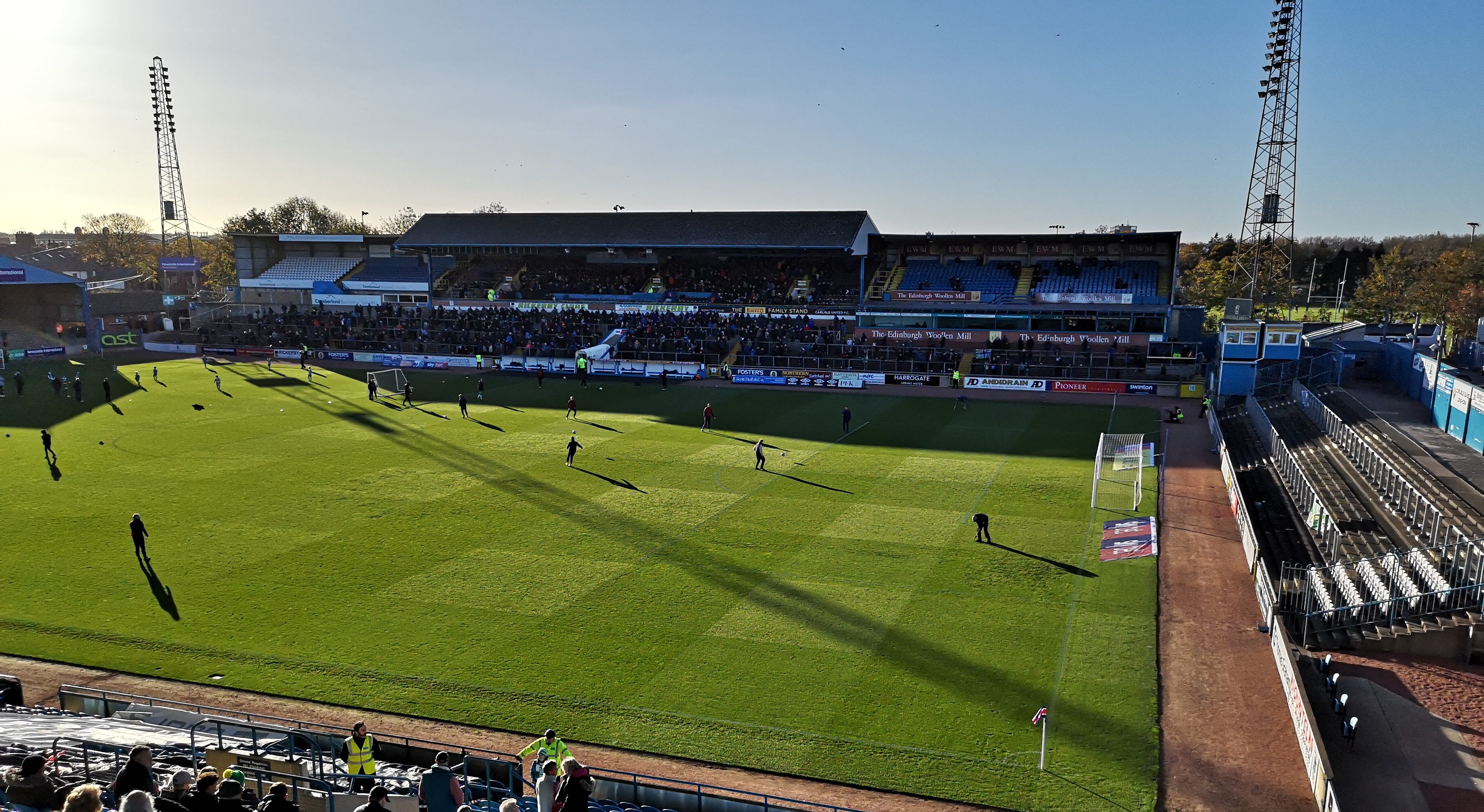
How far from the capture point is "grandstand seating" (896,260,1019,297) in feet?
207

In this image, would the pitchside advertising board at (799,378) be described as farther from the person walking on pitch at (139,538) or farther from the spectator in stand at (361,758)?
the spectator in stand at (361,758)

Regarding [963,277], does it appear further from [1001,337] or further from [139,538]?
[139,538]

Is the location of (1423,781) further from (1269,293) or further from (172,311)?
(172,311)

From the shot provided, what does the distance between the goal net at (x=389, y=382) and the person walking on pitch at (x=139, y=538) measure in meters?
27.5

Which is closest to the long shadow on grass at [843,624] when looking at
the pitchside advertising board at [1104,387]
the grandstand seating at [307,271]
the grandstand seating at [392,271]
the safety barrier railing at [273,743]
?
the safety barrier railing at [273,743]

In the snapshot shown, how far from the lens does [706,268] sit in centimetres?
7375

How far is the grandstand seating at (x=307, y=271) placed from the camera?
3201 inches

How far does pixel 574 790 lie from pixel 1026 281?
59747 millimetres

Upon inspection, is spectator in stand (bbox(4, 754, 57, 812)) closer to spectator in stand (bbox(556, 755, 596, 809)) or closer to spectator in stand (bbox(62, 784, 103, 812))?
spectator in stand (bbox(62, 784, 103, 812))

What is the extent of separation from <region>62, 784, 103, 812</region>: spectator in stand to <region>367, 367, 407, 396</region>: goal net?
45793 mm

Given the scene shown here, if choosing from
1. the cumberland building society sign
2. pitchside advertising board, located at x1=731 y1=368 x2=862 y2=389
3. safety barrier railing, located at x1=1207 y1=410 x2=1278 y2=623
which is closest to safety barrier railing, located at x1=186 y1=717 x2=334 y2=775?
safety barrier railing, located at x1=1207 y1=410 x2=1278 y2=623

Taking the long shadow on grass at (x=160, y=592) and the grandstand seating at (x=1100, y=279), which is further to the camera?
the grandstand seating at (x=1100, y=279)

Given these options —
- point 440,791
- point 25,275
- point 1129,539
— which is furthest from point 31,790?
point 25,275

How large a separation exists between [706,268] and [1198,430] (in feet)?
142
